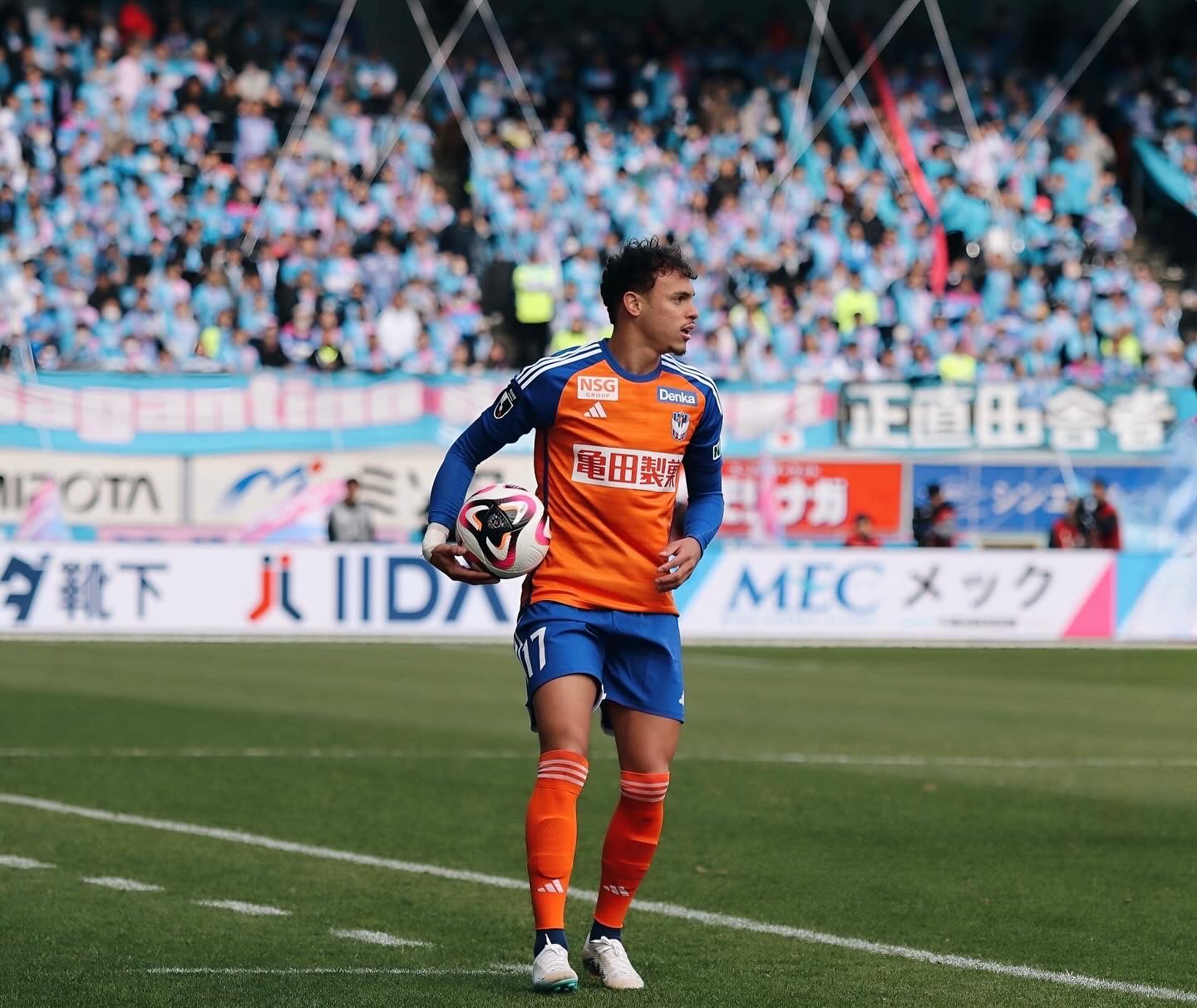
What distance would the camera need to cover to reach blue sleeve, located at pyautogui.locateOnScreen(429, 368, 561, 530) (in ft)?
20.9

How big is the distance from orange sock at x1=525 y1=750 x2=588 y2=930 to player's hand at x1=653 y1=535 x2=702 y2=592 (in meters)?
0.54

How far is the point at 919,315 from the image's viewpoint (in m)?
27.1

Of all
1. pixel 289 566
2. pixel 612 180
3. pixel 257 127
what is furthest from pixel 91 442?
pixel 612 180

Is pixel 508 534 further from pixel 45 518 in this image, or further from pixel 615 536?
pixel 45 518

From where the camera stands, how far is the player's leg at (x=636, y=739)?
6289 mm

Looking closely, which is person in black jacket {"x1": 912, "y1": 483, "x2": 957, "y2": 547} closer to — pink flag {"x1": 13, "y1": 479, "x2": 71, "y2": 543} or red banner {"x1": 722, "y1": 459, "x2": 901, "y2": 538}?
red banner {"x1": 722, "y1": 459, "x2": 901, "y2": 538}

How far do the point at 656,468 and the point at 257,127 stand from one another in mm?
22540

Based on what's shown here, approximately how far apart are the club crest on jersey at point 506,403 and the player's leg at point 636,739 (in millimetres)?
670

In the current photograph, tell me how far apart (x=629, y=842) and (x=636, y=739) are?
31 cm

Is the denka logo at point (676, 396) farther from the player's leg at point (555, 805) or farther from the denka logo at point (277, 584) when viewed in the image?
the denka logo at point (277, 584)

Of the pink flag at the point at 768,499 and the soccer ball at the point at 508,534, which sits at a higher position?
the soccer ball at the point at 508,534

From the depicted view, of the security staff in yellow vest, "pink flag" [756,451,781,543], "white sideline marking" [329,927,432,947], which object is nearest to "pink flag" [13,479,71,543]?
the security staff in yellow vest

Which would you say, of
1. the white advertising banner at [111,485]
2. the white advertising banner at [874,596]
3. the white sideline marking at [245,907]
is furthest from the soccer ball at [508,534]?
the white advertising banner at [111,485]

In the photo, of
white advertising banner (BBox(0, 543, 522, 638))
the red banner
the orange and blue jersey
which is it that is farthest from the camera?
the red banner
